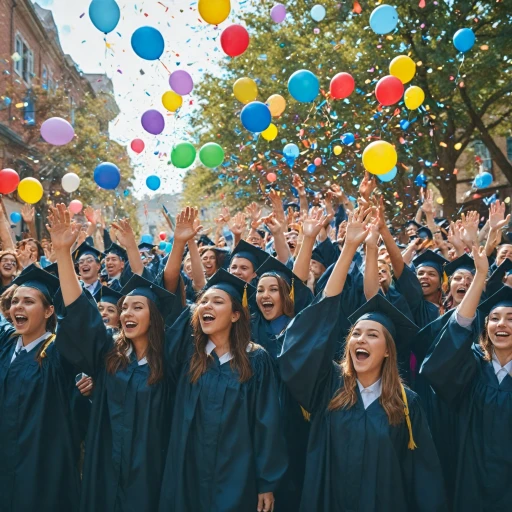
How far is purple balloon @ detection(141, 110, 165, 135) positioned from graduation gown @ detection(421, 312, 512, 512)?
16.9ft

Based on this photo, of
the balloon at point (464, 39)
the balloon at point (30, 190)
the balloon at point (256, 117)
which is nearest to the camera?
the balloon at point (256, 117)

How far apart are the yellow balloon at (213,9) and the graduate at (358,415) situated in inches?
152

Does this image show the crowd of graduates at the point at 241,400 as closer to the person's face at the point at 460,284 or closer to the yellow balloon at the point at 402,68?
the person's face at the point at 460,284

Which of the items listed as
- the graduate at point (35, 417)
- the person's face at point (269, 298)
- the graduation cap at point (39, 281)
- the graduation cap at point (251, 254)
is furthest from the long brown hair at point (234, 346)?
the graduation cap at point (251, 254)

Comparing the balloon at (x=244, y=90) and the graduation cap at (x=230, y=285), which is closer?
the graduation cap at (x=230, y=285)

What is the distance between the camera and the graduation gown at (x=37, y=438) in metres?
4.20

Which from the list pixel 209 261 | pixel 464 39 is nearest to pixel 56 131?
pixel 209 261

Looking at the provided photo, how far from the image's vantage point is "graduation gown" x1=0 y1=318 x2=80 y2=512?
420cm

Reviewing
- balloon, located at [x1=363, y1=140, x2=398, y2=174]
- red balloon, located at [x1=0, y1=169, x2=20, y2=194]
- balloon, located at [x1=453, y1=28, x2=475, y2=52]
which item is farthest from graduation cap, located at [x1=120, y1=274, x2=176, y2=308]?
balloon, located at [x1=453, y1=28, x2=475, y2=52]

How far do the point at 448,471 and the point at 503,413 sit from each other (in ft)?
2.68

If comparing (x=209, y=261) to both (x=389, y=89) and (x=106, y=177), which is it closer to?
(x=106, y=177)

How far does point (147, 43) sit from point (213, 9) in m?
0.82

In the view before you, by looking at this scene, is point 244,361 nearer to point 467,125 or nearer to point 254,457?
point 254,457

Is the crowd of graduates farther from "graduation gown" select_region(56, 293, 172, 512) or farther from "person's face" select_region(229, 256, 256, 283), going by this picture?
"person's face" select_region(229, 256, 256, 283)
